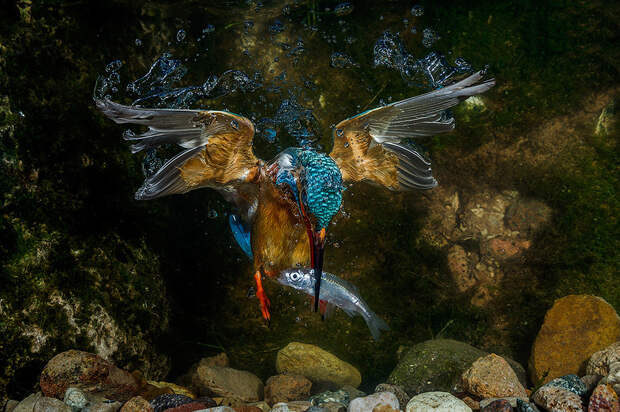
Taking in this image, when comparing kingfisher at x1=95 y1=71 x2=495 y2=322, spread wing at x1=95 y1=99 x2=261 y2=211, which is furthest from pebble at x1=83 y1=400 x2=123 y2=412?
spread wing at x1=95 y1=99 x2=261 y2=211

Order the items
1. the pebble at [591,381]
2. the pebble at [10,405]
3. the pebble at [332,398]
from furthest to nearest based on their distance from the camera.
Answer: the pebble at [332,398] < the pebble at [591,381] < the pebble at [10,405]

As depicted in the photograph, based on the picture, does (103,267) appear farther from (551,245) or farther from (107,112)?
(551,245)

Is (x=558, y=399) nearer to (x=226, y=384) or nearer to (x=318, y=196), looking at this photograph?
(x=318, y=196)

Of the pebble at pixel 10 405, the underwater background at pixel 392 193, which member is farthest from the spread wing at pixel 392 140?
the pebble at pixel 10 405

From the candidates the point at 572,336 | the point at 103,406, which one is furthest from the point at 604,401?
the point at 103,406

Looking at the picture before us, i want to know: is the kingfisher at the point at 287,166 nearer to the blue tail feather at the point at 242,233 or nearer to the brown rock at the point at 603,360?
the blue tail feather at the point at 242,233

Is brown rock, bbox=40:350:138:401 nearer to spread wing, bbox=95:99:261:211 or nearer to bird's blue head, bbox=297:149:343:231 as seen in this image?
spread wing, bbox=95:99:261:211

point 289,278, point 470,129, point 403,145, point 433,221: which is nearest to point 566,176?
point 470,129
